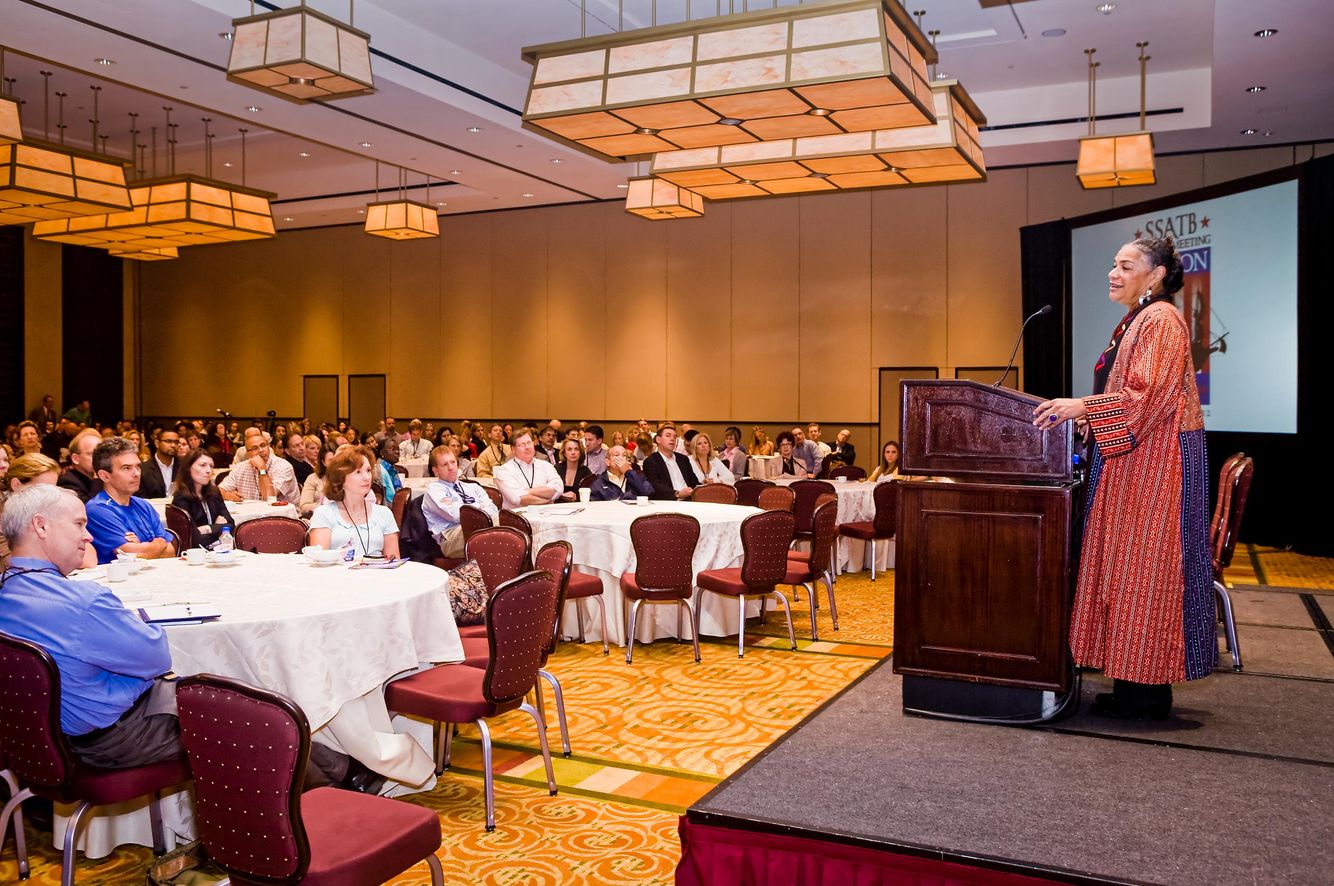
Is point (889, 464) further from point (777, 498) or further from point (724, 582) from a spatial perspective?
point (724, 582)

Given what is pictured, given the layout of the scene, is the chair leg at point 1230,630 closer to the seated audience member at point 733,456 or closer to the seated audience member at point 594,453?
the seated audience member at point 733,456

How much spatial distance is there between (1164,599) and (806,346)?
1335 centimetres

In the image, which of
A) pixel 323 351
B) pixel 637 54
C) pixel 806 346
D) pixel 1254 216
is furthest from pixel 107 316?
pixel 1254 216

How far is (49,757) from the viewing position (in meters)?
3.02

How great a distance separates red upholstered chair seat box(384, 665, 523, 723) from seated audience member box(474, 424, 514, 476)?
7753 millimetres

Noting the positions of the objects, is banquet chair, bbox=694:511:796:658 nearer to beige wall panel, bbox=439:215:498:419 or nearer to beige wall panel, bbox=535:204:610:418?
beige wall panel, bbox=535:204:610:418

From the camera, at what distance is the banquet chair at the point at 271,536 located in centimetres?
579

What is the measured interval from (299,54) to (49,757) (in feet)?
16.4

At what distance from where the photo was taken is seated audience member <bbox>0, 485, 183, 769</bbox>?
3.00 m


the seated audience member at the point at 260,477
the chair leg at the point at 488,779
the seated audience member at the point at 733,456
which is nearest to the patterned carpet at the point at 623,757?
the chair leg at the point at 488,779

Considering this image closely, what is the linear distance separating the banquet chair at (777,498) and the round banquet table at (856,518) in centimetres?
93

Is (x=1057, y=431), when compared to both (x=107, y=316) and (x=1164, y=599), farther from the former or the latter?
(x=107, y=316)

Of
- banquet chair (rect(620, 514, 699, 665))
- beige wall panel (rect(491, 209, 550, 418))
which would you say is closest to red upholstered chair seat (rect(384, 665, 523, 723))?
banquet chair (rect(620, 514, 699, 665))

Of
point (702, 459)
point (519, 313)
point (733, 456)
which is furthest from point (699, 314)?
point (702, 459)
